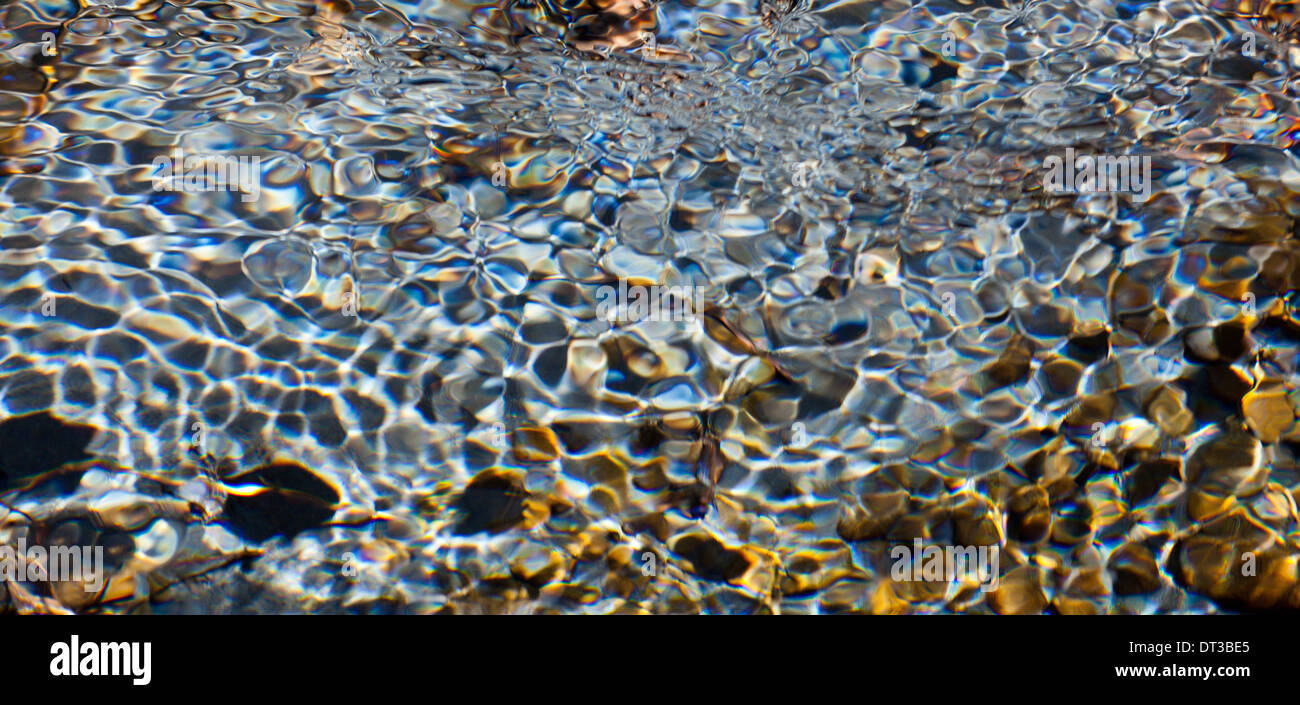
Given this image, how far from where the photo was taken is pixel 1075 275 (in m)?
2.56

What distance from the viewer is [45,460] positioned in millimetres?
2129

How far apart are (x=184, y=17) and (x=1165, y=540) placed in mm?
3451

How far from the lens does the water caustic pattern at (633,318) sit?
6.97 ft

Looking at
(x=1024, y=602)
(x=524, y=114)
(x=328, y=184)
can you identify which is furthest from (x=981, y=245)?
(x=328, y=184)

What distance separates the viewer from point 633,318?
246 centimetres

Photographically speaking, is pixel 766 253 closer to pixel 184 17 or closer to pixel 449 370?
pixel 449 370

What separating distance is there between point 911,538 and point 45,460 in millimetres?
2106

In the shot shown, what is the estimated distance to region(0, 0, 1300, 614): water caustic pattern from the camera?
2125mm

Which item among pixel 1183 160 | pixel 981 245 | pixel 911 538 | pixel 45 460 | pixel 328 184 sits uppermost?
pixel 1183 160

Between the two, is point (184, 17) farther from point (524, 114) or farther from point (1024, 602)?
point (1024, 602)

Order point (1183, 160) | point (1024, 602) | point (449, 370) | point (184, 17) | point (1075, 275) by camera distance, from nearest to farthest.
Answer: point (1024, 602) → point (449, 370) → point (1075, 275) → point (1183, 160) → point (184, 17)

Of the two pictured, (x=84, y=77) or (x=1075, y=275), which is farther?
(x=84, y=77)

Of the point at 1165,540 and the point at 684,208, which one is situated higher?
the point at 684,208

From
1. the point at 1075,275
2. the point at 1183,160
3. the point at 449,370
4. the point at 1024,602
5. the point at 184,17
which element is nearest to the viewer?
the point at 1024,602
